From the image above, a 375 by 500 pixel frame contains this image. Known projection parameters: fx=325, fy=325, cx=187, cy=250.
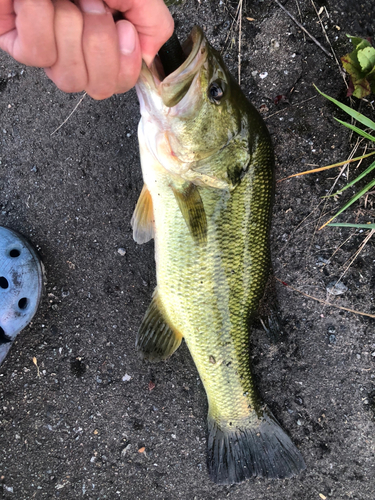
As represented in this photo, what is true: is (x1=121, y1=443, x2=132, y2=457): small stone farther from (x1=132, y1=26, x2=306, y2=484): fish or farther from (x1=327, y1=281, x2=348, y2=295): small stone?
(x1=327, y1=281, x2=348, y2=295): small stone

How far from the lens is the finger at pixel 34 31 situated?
0.91 m

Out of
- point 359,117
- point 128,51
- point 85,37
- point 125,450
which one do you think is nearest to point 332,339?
point 359,117

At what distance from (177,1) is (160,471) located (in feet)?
10.4

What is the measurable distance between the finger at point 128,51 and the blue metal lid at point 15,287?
62.5 inches

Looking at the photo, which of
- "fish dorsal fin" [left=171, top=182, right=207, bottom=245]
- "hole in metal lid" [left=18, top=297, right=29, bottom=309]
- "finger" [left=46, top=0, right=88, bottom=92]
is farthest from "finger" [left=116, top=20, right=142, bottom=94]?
"hole in metal lid" [left=18, top=297, right=29, bottom=309]

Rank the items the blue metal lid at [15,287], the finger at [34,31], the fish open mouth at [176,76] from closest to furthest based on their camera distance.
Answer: the finger at [34,31], the fish open mouth at [176,76], the blue metal lid at [15,287]

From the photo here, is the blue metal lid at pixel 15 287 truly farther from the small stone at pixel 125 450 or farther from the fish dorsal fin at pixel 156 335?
the small stone at pixel 125 450

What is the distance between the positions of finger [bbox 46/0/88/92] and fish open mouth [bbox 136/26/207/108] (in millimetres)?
478

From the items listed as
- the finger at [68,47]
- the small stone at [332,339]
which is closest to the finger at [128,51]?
the finger at [68,47]

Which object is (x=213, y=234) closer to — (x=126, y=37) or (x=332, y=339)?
(x=126, y=37)

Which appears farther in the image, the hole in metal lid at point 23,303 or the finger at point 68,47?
the hole in metal lid at point 23,303

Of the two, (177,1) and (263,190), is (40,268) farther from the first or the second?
(177,1)

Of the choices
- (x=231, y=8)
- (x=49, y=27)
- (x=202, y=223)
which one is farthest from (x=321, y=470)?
(x=231, y=8)

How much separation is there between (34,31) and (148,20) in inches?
16.3
